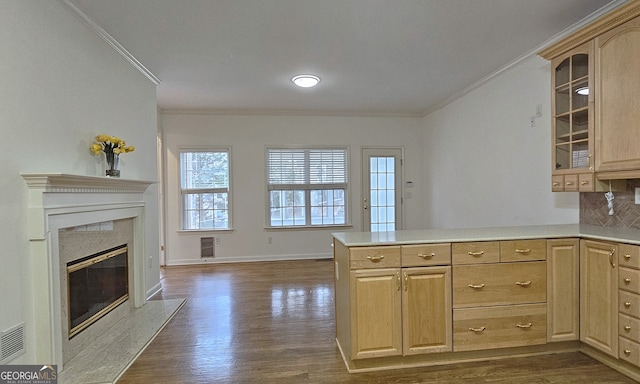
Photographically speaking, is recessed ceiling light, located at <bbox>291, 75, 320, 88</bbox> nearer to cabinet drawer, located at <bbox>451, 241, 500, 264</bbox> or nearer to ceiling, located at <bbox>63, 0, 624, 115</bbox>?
ceiling, located at <bbox>63, 0, 624, 115</bbox>

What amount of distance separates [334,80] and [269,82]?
2.87 ft

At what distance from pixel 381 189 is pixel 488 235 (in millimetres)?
3773

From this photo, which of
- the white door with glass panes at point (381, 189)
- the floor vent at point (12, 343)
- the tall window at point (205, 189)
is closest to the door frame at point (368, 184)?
the white door with glass panes at point (381, 189)

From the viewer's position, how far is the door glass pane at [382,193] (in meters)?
6.15

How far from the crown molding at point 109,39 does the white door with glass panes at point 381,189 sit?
378 cm

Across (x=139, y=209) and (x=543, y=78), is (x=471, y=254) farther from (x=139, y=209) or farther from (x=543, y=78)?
(x=139, y=209)

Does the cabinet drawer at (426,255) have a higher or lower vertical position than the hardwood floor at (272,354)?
higher

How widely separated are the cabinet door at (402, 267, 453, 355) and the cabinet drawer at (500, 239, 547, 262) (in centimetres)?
46

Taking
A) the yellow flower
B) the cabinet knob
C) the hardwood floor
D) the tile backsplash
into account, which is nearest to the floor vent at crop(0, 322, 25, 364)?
the hardwood floor

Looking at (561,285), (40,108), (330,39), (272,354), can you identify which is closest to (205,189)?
(40,108)

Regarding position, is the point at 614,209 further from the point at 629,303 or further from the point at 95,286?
the point at 95,286

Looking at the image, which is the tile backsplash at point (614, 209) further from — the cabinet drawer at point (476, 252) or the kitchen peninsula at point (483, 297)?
the cabinet drawer at point (476, 252)

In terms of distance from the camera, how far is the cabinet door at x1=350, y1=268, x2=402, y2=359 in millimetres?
2199

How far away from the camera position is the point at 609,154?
2.36 m
